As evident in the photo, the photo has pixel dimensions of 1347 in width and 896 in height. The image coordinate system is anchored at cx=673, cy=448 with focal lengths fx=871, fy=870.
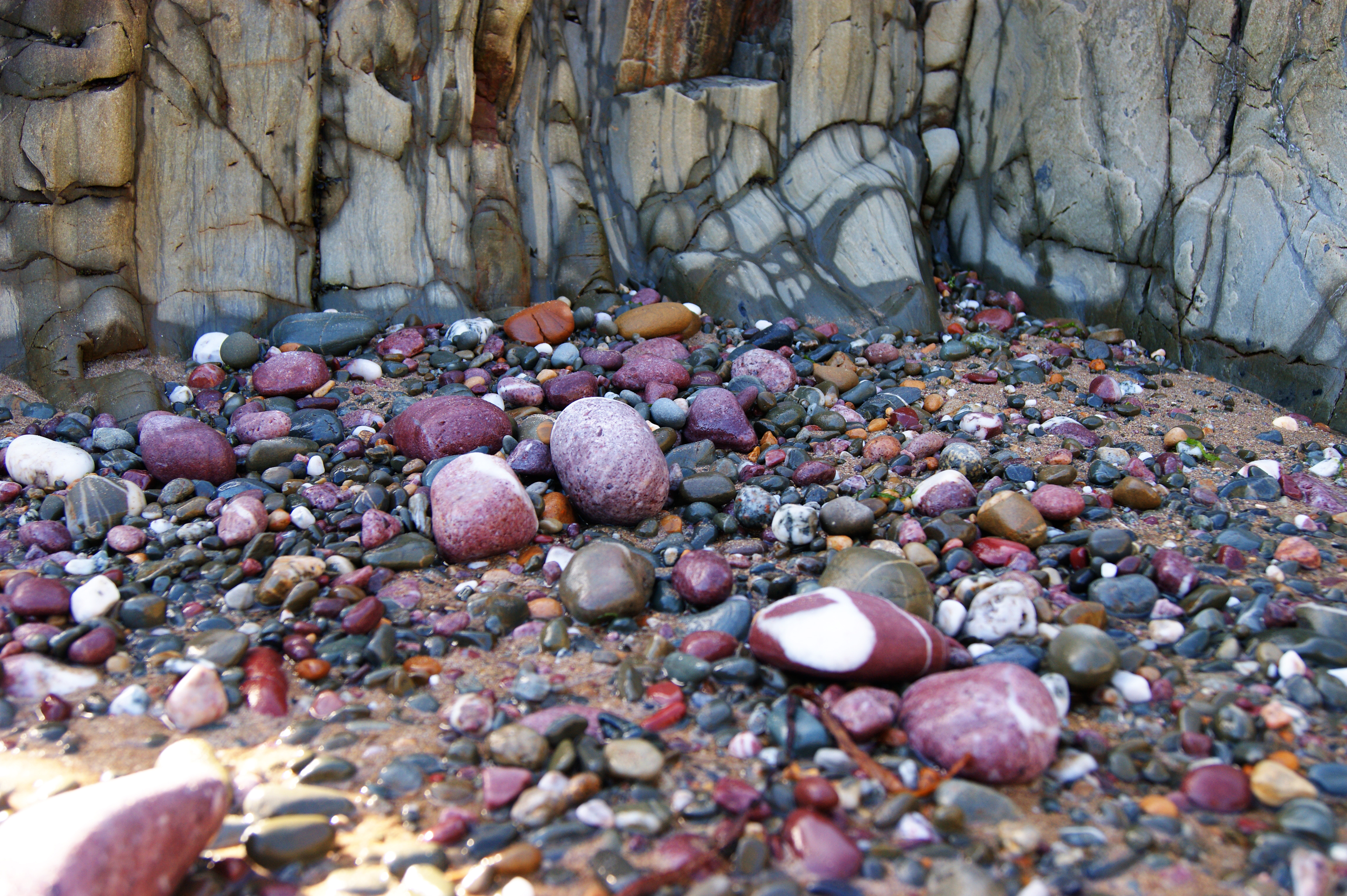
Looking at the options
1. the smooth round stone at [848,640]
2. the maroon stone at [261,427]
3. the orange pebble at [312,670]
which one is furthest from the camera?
the maroon stone at [261,427]

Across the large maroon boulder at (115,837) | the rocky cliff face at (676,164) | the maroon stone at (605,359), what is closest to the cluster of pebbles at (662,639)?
the large maroon boulder at (115,837)

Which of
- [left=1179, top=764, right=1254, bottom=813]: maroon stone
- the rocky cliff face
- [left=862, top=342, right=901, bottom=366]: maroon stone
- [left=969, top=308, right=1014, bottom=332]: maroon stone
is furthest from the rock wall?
[left=1179, top=764, right=1254, bottom=813]: maroon stone

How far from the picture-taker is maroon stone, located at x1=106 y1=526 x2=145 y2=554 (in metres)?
2.69

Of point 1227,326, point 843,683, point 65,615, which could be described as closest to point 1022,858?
point 843,683

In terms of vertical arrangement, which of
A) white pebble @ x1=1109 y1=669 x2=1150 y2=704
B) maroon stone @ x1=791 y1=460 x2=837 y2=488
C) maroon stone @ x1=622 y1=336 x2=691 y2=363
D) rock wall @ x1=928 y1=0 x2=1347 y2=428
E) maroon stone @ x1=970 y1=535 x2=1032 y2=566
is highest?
rock wall @ x1=928 y1=0 x2=1347 y2=428

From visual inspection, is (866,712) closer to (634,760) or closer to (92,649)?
(634,760)

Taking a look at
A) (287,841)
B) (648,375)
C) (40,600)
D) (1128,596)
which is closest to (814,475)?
(648,375)

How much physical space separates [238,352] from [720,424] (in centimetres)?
217

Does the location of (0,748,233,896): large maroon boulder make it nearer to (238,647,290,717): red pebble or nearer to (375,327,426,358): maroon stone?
(238,647,290,717): red pebble

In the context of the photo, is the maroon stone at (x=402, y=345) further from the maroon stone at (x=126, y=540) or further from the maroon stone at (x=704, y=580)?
Answer: the maroon stone at (x=704, y=580)

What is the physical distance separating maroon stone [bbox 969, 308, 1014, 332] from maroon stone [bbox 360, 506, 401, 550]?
10.4 ft

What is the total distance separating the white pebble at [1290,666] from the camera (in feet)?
6.86

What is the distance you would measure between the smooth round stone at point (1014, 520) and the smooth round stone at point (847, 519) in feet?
1.19

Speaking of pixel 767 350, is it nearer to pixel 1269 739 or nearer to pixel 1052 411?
pixel 1052 411
